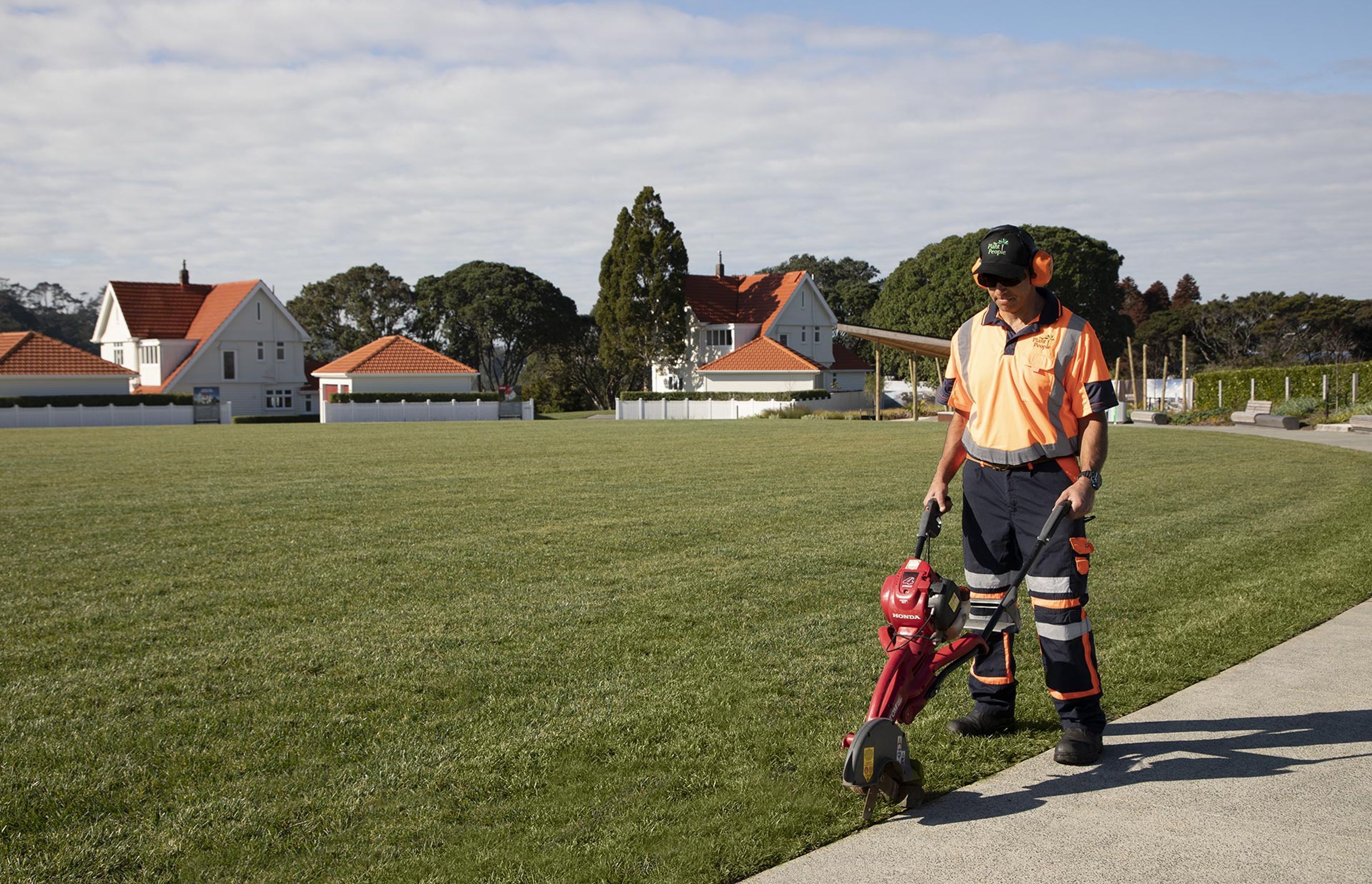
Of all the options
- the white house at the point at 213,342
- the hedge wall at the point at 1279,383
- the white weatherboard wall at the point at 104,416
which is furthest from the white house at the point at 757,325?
→ the white weatherboard wall at the point at 104,416

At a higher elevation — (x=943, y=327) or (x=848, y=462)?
(x=943, y=327)

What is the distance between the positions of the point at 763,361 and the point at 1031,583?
193 feet

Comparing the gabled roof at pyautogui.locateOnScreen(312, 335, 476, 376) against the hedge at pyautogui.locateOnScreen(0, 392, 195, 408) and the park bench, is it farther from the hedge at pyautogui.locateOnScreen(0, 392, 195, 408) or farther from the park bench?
the park bench

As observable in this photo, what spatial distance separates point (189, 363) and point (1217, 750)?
68163 mm

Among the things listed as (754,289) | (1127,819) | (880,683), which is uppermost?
(754,289)

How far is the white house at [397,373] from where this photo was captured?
61250mm

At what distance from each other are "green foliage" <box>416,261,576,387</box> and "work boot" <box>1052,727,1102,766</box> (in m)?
76.7

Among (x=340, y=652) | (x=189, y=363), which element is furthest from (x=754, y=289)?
Result: (x=340, y=652)

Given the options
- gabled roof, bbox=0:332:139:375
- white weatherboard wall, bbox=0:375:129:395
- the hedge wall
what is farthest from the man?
gabled roof, bbox=0:332:139:375

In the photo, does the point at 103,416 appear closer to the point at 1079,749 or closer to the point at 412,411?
the point at 412,411

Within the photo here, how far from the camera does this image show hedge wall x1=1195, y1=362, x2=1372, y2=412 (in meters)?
34.4

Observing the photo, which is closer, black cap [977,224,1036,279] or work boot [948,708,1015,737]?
black cap [977,224,1036,279]

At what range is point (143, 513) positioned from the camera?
1265 centimetres

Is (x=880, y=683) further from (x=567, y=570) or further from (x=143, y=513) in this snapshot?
(x=143, y=513)
